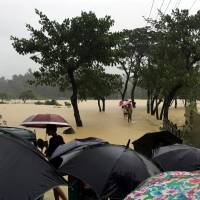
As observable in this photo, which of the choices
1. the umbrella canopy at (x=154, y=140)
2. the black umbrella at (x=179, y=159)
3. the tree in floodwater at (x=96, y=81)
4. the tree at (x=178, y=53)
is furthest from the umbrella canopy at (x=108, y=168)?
the tree in floodwater at (x=96, y=81)

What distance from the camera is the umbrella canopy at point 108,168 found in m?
6.15

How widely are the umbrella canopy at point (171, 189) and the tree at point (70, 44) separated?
79.0 feet

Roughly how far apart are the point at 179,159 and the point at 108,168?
68.4 inches

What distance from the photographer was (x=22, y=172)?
535 cm

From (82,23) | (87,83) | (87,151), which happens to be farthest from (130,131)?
(87,151)

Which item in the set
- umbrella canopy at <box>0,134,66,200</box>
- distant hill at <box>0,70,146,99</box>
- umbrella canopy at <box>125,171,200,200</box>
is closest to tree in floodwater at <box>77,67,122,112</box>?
umbrella canopy at <box>0,134,66,200</box>

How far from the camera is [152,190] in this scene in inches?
156

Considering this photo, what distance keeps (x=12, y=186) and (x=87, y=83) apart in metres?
25.8

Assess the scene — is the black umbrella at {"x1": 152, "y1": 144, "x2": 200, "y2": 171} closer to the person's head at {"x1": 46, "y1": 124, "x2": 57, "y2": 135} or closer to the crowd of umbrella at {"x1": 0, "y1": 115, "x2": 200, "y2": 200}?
the crowd of umbrella at {"x1": 0, "y1": 115, "x2": 200, "y2": 200}

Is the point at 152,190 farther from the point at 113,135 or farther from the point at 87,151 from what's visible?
the point at 113,135

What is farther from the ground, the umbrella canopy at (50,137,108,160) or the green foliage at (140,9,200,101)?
the green foliage at (140,9,200,101)

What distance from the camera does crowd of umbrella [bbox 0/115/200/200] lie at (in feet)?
13.2

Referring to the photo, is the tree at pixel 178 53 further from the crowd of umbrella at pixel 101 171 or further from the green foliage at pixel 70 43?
the crowd of umbrella at pixel 101 171

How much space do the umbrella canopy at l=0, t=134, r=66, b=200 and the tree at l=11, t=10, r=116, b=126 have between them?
2253 centimetres
